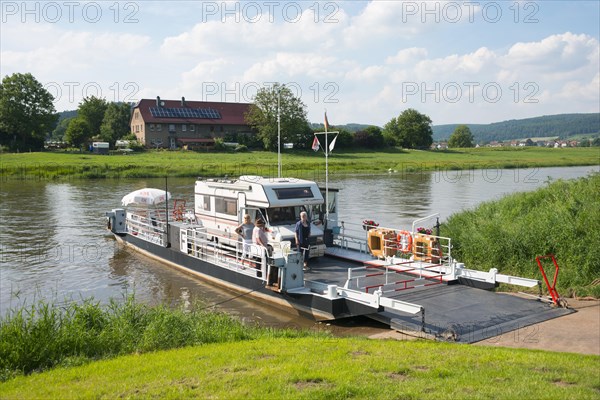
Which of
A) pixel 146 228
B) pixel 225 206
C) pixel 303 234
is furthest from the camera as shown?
pixel 146 228

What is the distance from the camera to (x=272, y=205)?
16438mm

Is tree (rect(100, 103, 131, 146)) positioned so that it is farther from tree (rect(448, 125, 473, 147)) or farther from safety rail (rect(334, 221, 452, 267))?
tree (rect(448, 125, 473, 147))

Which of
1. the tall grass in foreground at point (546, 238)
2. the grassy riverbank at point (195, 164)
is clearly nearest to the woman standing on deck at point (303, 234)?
the tall grass in foreground at point (546, 238)

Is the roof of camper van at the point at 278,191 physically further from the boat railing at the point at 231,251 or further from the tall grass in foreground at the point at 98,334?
the tall grass in foreground at the point at 98,334

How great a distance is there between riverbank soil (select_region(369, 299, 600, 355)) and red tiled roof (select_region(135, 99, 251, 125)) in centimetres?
8084

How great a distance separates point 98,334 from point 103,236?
1825cm

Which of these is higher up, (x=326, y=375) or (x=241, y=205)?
(x=241, y=205)

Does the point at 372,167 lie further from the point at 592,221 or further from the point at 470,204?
the point at 592,221

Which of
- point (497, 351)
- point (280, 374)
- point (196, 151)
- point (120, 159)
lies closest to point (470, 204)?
point (497, 351)

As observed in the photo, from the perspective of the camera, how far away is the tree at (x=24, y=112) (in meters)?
80.1

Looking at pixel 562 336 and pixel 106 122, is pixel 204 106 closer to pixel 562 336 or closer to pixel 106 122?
pixel 106 122

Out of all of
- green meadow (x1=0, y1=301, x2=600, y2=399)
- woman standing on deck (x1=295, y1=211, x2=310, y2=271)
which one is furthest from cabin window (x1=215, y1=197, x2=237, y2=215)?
green meadow (x1=0, y1=301, x2=600, y2=399)

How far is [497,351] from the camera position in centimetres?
922

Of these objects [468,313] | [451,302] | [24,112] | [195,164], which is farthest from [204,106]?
[468,313]
